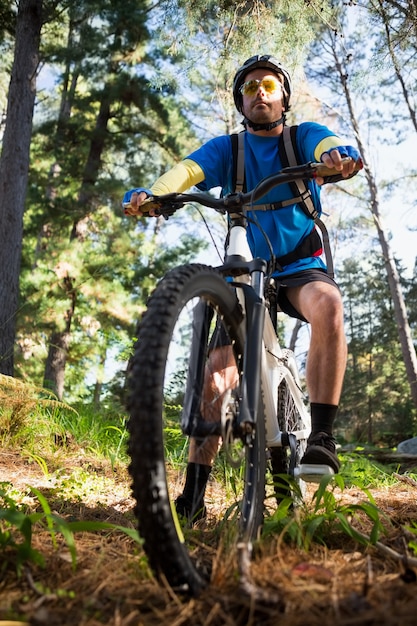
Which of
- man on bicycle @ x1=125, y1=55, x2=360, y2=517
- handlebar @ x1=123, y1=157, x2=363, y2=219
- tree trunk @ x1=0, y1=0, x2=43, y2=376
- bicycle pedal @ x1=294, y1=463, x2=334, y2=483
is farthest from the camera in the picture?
tree trunk @ x1=0, y1=0, x2=43, y2=376

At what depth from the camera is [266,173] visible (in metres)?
2.50

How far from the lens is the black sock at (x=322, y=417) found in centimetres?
206

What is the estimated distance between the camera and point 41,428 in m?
3.58

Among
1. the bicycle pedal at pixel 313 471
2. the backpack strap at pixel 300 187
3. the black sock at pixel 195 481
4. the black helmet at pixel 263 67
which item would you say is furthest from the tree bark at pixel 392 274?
the black sock at pixel 195 481

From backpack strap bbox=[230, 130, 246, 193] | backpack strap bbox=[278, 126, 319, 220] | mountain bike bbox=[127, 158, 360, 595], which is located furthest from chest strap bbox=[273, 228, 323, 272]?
backpack strap bbox=[230, 130, 246, 193]

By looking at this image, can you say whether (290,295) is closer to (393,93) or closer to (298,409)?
(298,409)

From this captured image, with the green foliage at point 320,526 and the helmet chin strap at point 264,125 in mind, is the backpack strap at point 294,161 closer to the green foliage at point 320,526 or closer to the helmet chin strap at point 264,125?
the helmet chin strap at point 264,125

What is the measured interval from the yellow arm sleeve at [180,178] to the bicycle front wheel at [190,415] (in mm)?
701

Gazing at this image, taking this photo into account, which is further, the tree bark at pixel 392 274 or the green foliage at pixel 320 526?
the tree bark at pixel 392 274

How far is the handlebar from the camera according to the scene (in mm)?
1780

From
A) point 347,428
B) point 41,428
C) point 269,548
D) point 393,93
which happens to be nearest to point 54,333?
point 41,428

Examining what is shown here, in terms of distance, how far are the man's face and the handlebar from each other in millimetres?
736

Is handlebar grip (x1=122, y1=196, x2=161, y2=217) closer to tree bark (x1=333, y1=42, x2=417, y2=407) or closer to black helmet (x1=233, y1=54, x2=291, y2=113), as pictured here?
black helmet (x1=233, y1=54, x2=291, y2=113)

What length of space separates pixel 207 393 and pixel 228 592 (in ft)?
1.94
